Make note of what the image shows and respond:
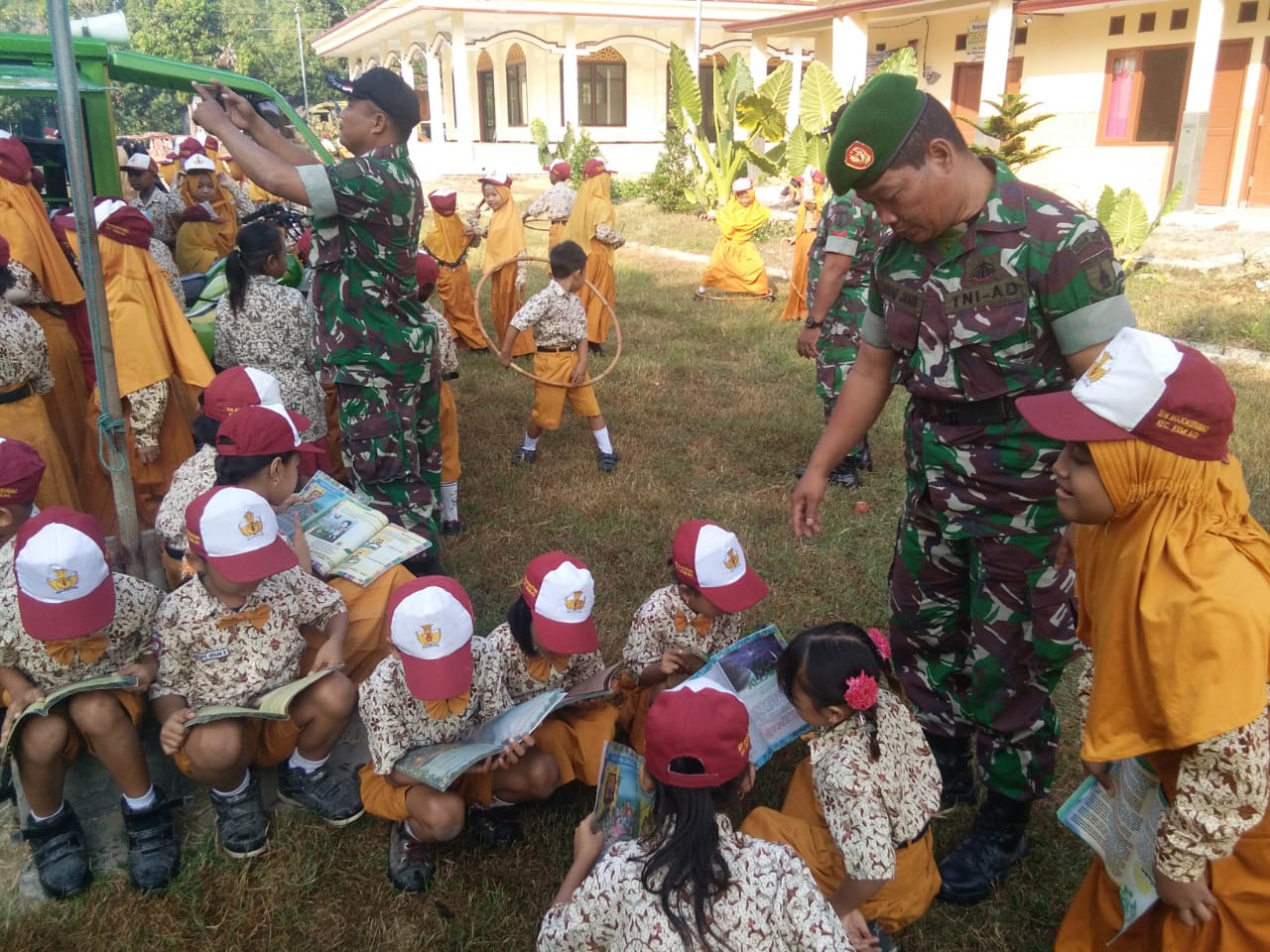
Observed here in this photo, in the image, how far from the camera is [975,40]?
17.6 m

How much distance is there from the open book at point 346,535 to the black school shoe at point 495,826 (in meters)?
0.99

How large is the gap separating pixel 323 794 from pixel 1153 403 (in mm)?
2662

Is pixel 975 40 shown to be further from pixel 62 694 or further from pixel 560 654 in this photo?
pixel 62 694

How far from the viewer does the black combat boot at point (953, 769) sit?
10.0 ft

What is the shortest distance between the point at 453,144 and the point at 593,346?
58.8ft

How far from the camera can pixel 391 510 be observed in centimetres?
425

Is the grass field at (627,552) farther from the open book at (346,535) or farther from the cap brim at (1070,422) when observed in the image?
the cap brim at (1070,422)

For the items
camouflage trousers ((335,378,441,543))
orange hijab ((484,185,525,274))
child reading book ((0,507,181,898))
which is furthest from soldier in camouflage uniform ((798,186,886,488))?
orange hijab ((484,185,525,274))

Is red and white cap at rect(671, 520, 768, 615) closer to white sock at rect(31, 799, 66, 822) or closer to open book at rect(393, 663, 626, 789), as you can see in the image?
open book at rect(393, 663, 626, 789)

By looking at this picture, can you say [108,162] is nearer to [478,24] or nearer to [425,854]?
Answer: [425,854]

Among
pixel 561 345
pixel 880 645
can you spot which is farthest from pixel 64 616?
pixel 561 345

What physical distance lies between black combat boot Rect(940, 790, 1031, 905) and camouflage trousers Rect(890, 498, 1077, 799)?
9 cm

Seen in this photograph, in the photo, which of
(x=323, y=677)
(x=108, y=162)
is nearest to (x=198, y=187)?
(x=108, y=162)

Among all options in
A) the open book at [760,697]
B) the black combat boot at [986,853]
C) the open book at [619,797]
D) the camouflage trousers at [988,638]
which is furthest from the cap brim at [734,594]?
the black combat boot at [986,853]
